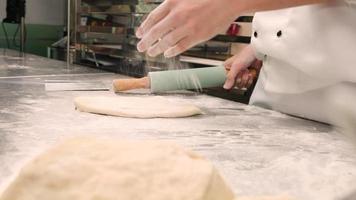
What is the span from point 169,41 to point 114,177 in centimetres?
57

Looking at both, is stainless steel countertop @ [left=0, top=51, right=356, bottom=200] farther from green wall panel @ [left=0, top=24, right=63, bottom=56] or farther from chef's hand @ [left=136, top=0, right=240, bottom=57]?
green wall panel @ [left=0, top=24, right=63, bottom=56]

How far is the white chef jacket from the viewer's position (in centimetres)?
88

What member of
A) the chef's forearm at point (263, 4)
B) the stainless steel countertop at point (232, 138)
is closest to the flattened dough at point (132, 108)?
the stainless steel countertop at point (232, 138)

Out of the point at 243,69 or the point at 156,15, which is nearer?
the point at 156,15

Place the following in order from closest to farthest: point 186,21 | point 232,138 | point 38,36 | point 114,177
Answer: point 114,177
point 232,138
point 186,21
point 38,36

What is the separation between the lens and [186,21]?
0.87m

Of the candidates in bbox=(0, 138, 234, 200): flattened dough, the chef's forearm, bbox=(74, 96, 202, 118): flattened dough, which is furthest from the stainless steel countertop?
the chef's forearm

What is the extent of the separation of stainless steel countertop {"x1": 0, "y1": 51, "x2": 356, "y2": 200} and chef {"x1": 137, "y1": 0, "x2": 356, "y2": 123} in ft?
0.21

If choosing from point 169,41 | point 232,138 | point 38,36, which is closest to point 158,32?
point 169,41

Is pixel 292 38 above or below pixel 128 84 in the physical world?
above

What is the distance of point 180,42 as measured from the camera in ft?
3.02

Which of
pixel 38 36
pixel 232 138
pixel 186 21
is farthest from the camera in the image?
pixel 38 36

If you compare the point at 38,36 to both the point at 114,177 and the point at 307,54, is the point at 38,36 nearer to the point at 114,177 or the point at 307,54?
the point at 307,54

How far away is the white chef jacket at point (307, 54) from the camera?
2.90 feet
